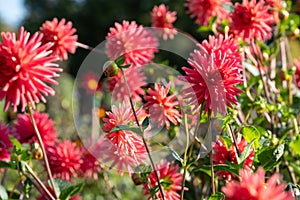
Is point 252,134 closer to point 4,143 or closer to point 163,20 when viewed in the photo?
point 4,143

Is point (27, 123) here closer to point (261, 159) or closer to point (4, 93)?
point (4, 93)

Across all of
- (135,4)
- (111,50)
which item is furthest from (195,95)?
(135,4)

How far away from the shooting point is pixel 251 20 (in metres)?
1.33

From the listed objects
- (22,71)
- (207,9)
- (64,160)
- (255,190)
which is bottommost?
(255,190)

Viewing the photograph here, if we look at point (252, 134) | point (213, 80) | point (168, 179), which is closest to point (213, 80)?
point (213, 80)

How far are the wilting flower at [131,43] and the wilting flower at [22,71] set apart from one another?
476 mm

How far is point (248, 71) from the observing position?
1.62m

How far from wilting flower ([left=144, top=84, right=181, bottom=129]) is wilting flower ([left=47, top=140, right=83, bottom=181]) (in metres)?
0.36

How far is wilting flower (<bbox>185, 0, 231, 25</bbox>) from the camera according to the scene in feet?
5.03

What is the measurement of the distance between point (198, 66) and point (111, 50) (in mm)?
574

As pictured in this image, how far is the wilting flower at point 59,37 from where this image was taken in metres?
1.48

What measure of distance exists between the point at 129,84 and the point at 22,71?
53 centimetres

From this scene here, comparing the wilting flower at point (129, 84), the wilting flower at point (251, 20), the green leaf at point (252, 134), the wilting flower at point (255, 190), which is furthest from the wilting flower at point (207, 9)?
the wilting flower at point (255, 190)

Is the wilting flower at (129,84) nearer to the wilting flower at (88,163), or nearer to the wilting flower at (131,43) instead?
the wilting flower at (131,43)
